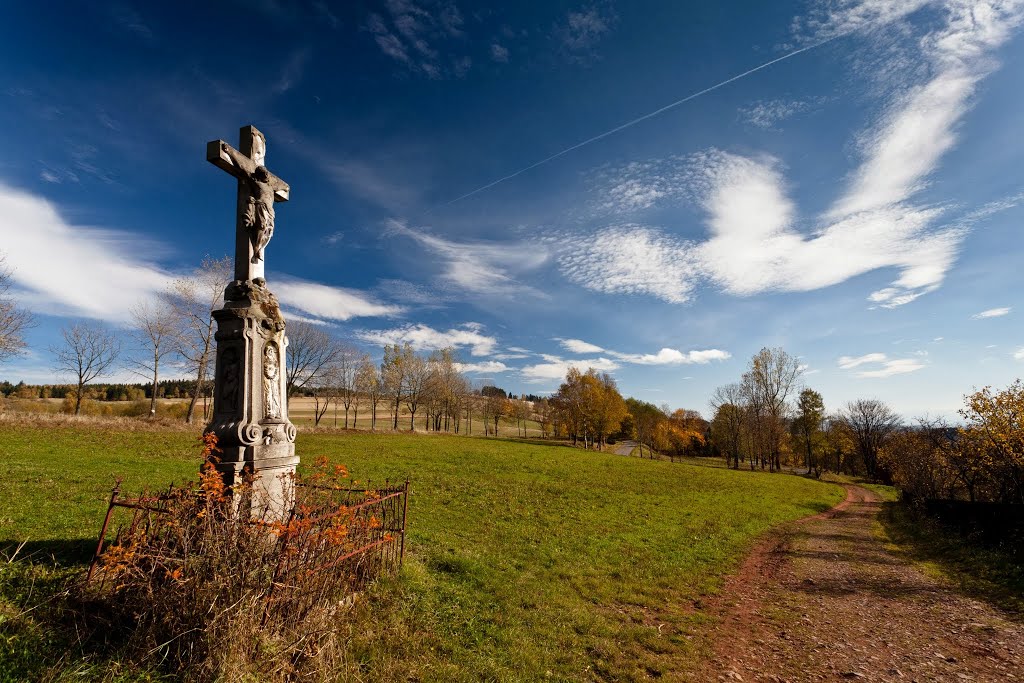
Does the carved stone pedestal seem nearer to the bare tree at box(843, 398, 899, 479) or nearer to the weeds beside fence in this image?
the weeds beside fence

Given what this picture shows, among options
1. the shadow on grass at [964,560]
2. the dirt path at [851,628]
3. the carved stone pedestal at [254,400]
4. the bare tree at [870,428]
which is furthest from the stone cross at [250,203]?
the bare tree at [870,428]

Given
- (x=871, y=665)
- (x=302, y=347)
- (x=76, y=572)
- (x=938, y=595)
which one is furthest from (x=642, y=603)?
(x=302, y=347)

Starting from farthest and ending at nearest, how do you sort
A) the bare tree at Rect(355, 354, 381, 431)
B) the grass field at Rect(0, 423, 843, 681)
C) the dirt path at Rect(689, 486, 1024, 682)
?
the bare tree at Rect(355, 354, 381, 431), the dirt path at Rect(689, 486, 1024, 682), the grass field at Rect(0, 423, 843, 681)

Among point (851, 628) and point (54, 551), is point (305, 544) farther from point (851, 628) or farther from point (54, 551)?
point (851, 628)

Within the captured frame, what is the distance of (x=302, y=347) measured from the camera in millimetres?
46781

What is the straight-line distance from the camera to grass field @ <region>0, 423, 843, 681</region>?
577cm

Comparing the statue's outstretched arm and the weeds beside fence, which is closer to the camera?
the weeds beside fence

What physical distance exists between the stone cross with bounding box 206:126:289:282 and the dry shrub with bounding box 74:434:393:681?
14.0 feet

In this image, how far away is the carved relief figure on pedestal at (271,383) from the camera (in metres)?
7.80

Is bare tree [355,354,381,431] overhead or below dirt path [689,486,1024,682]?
overhead

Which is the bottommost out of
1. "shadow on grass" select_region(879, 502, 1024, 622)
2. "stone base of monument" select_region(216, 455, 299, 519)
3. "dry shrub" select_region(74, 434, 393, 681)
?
"shadow on grass" select_region(879, 502, 1024, 622)

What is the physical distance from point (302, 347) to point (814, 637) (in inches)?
1894

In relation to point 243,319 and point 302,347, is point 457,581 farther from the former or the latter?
point 302,347

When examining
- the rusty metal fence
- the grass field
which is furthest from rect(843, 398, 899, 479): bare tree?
the rusty metal fence
